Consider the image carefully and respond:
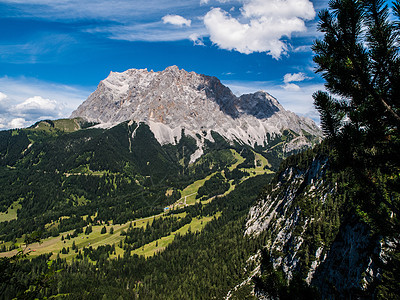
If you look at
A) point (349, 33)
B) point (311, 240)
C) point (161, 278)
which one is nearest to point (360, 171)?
point (349, 33)

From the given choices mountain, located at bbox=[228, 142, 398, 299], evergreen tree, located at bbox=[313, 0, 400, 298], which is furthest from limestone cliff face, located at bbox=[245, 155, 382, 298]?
evergreen tree, located at bbox=[313, 0, 400, 298]

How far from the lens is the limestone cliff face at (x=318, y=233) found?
46312mm

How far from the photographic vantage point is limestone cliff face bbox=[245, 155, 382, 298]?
46.3 meters

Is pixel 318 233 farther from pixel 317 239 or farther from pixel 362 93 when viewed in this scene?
pixel 362 93

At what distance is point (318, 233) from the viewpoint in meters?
76.1

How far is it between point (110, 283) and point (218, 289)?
7008 centimetres

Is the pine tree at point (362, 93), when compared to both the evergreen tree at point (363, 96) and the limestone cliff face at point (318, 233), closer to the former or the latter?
the evergreen tree at point (363, 96)

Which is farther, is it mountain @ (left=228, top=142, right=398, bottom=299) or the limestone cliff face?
the limestone cliff face

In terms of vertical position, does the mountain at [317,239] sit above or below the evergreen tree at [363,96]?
below

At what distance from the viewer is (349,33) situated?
23.8 ft

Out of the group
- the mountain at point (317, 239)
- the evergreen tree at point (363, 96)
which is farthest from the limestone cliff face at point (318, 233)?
the evergreen tree at point (363, 96)

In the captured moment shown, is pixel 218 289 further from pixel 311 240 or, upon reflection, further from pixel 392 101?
pixel 392 101

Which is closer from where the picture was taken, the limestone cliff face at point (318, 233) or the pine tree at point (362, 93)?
the pine tree at point (362, 93)

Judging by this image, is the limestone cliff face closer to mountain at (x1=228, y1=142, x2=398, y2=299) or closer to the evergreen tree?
mountain at (x1=228, y1=142, x2=398, y2=299)
